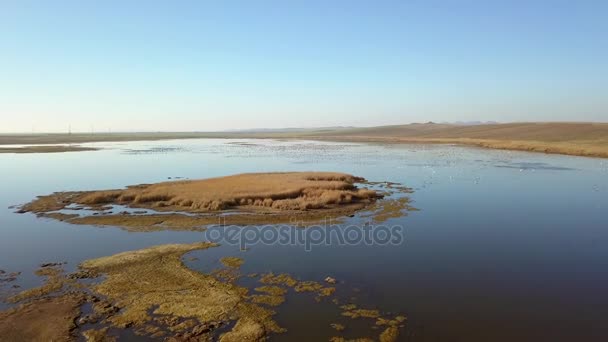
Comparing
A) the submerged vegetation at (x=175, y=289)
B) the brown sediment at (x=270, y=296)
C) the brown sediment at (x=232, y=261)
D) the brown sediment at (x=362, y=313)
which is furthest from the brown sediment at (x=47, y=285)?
the brown sediment at (x=362, y=313)

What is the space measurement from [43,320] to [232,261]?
638 centimetres

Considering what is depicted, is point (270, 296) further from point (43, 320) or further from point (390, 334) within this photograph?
point (43, 320)

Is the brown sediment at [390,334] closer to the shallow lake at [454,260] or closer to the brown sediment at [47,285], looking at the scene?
the shallow lake at [454,260]

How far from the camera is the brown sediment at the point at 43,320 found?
33.6ft

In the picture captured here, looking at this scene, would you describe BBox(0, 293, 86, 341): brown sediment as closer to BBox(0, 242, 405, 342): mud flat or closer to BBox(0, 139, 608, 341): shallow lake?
BBox(0, 242, 405, 342): mud flat

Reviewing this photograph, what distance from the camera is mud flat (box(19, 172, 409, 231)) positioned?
74.5 ft

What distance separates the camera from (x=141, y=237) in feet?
63.5

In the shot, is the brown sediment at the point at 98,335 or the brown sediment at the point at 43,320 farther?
the brown sediment at the point at 43,320

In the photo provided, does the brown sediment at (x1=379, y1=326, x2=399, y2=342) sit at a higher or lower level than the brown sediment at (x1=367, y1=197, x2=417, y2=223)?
lower

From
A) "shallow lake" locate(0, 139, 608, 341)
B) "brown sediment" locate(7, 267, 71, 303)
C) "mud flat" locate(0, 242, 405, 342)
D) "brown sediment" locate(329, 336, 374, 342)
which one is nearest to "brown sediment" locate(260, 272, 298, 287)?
"mud flat" locate(0, 242, 405, 342)

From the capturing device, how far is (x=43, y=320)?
11.0 meters

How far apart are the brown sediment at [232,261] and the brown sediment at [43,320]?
15.9 feet

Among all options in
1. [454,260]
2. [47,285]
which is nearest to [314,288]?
[454,260]

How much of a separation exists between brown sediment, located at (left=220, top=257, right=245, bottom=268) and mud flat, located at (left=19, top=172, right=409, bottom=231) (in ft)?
18.3
